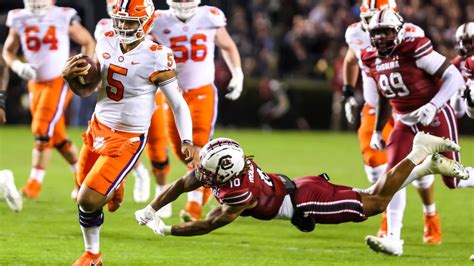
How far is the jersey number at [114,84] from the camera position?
6684 mm

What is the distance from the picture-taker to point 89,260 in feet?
21.9

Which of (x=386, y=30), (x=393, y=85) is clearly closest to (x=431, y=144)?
(x=393, y=85)

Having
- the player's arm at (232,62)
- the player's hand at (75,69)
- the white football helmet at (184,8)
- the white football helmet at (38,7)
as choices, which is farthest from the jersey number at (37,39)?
the player's hand at (75,69)

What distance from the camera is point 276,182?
268 inches

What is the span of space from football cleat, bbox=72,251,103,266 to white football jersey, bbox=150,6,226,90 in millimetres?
2694

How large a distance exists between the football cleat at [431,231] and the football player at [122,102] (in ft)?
8.07

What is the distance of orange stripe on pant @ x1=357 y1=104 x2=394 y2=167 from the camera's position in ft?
27.8

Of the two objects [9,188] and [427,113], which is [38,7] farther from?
[427,113]

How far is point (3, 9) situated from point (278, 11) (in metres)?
5.51

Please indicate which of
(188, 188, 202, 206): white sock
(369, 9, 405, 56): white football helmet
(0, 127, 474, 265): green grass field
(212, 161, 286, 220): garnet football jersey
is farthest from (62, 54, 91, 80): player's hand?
(188, 188, 202, 206): white sock

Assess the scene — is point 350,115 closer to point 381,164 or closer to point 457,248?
point 381,164

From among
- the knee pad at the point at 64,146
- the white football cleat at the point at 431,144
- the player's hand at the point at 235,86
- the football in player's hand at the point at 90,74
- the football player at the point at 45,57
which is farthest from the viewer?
the knee pad at the point at 64,146

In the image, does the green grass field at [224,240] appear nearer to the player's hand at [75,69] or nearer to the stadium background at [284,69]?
the player's hand at [75,69]

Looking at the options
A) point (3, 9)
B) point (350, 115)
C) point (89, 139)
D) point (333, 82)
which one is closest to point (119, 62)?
point (89, 139)
